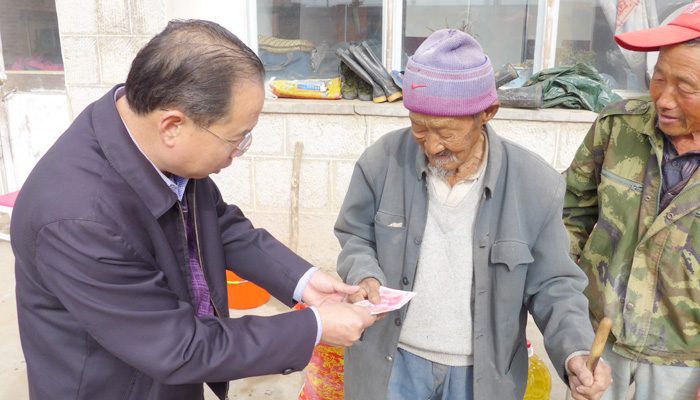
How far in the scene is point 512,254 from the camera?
1906mm

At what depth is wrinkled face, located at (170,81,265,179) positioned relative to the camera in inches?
59.7

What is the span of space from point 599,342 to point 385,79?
340 cm

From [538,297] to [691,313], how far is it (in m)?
0.56

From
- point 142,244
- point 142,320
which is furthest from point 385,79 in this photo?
point 142,320

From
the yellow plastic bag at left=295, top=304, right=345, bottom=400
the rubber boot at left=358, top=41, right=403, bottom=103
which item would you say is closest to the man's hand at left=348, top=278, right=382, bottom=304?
the yellow plastic bag at left=295, top=304, right=345, bottom=400

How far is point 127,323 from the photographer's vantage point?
4.73 ft

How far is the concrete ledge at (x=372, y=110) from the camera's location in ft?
14.2

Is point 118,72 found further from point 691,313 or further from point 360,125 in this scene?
point 691,313

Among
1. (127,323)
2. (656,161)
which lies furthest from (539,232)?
(127,323)

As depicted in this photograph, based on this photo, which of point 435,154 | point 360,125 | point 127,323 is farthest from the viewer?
point 360,125

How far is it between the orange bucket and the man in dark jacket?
2685mm

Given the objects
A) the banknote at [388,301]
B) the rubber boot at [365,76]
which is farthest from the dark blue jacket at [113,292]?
the rubber boot at [365,76]

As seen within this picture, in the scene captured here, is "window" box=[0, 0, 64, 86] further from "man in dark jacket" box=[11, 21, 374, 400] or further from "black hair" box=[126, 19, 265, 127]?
"black hair" box=[126, 19, 265, 127]

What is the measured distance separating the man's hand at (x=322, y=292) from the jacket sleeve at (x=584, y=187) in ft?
3.52
